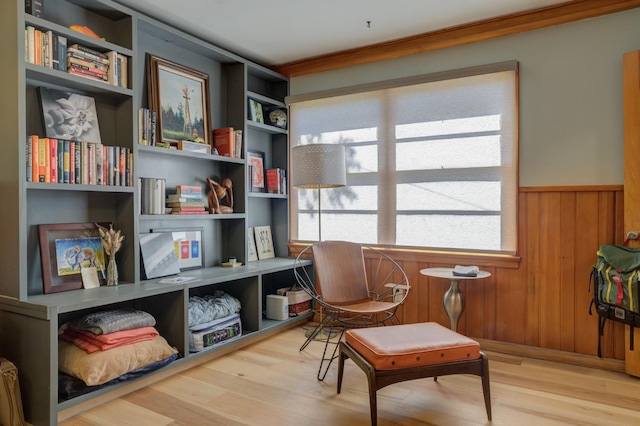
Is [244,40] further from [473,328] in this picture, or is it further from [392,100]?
[473,328]

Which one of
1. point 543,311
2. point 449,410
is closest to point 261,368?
point 449,410

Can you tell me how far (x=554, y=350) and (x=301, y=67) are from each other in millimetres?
3305

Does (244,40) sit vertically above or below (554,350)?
above

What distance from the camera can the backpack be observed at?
268cm

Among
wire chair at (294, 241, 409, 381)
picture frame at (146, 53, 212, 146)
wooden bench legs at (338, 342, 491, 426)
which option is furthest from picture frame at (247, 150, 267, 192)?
wooden bench legs at (338, 342, 491, 426)

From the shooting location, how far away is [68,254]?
266 cm

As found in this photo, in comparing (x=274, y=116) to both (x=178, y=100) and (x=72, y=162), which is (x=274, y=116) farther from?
(x=72, y=162)

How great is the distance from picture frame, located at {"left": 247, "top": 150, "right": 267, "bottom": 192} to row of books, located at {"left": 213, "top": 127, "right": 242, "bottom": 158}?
25 cm

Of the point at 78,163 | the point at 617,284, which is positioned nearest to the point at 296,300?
the point at 78,163

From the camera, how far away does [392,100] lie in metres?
3.84

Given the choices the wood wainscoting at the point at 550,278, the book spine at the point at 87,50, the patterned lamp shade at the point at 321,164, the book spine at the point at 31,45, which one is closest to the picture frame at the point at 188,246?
the patterned lamp shade at the point at 321,164

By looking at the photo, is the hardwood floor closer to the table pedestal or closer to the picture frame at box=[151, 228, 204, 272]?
the table pedestal

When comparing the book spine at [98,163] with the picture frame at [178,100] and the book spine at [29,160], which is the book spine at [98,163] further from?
the picture frame at [178,100]

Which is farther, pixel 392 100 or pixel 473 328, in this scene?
pixel 392 100
